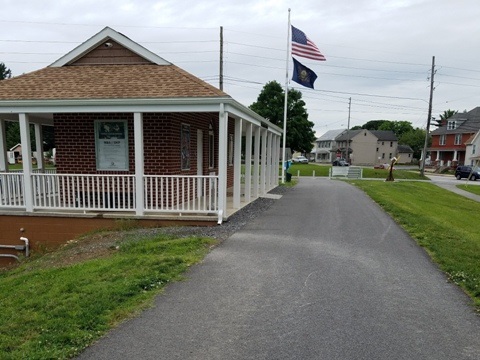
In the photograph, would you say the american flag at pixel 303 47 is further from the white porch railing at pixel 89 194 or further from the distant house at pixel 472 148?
the distant house at pixel 472 148

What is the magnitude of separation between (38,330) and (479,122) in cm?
6369

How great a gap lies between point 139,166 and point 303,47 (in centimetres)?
1169

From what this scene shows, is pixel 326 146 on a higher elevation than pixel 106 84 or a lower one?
lower

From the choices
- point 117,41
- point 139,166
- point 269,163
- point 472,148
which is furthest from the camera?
point 472,148

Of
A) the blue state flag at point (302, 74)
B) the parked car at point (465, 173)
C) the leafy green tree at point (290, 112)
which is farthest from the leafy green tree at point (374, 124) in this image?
the blue state flag at point (302, 74)

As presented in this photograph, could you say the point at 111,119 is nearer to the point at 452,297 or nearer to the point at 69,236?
the point at 69,236

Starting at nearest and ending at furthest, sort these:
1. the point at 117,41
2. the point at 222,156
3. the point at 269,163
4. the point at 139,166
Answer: the point at 222,156, the point at 139,166, the point at 117,41, the point at 269,163

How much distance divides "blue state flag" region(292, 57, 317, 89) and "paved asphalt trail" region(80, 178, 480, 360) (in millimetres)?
13259

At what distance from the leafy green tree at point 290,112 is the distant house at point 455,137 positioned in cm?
2029

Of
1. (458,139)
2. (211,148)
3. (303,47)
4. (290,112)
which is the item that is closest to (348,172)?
(303,47)

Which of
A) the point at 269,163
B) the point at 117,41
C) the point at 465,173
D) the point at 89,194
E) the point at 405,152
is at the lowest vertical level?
the point at 465,173

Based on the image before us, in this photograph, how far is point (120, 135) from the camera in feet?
33.2

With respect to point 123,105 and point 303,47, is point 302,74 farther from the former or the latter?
point 123,105

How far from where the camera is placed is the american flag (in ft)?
56.4
